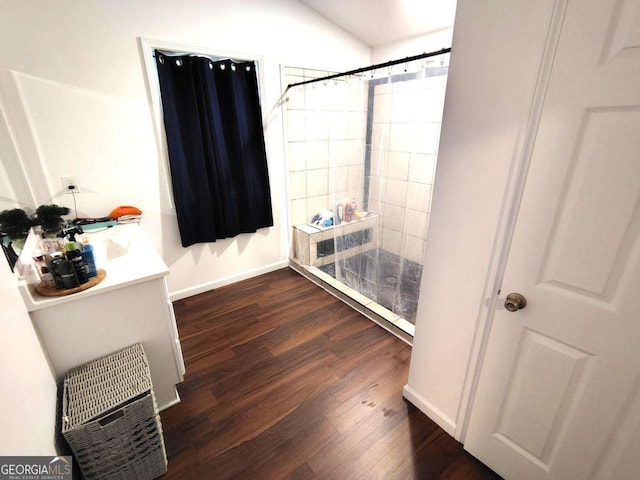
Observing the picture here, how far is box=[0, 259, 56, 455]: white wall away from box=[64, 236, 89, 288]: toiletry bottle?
19cm

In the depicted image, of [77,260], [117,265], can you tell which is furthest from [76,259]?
[117,265]

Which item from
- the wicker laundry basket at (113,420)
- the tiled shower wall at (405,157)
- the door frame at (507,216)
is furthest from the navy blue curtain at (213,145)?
the door frame at (507,216)

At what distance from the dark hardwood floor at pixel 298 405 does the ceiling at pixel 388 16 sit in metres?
2.51

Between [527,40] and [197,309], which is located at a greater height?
[527,40]

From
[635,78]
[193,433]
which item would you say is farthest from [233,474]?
[635,78]

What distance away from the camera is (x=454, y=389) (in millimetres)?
1398

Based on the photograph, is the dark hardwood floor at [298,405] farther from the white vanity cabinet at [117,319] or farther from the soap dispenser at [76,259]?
the soap dispenser at [76,259]

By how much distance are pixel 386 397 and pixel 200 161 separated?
2202 mm

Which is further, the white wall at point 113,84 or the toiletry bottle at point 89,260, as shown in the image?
the white wall at point 113,84

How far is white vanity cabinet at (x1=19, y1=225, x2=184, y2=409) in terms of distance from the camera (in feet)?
3.87

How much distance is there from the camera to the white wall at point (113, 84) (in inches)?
67.4

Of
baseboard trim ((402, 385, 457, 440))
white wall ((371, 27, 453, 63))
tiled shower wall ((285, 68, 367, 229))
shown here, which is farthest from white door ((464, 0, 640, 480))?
white wall ((371, 27, 453, 63))

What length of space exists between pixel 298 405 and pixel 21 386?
120 centimetres

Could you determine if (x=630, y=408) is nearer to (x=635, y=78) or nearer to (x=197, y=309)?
(x=635, y=78)
